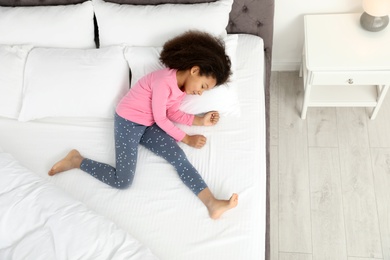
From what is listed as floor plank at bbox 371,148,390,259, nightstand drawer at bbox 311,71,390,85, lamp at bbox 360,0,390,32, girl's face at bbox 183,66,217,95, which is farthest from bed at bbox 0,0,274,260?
floor plank at bbox 371,148,390,259

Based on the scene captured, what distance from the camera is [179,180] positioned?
5.65ft

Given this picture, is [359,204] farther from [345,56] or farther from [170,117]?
[170,117]

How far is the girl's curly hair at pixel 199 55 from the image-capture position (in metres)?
1.64

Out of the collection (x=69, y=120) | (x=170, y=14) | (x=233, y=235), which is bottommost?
(x=233, y=235)

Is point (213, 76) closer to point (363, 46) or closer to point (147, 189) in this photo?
point (147, 189)

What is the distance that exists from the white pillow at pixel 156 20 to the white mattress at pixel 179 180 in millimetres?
222

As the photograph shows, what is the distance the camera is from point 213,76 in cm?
167

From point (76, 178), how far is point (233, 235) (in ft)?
2.22

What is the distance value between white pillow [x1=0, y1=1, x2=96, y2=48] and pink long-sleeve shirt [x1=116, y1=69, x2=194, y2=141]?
Answer: 18.1 inches

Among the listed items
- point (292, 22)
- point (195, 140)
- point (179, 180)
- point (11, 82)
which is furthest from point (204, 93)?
point (11, 82)

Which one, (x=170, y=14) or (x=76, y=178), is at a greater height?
(x=170, y=14)

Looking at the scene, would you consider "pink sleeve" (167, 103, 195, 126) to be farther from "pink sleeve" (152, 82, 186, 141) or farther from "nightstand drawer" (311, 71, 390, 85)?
"nightstand drawer" (311, 71, 390, 85)

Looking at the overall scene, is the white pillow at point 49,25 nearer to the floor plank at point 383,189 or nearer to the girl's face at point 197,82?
the girl's face at point 197,82

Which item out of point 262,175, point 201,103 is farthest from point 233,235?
point 201,103
